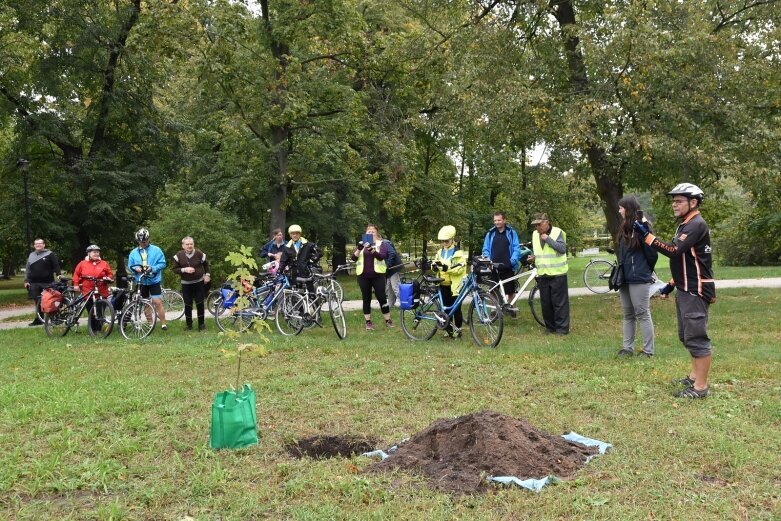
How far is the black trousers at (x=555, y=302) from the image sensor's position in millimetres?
9594

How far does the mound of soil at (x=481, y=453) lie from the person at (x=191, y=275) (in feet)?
26.0

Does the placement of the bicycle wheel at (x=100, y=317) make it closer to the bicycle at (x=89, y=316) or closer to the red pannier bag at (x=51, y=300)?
the bicycle at (x=89, y=316)

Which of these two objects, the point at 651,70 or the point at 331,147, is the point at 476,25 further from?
the point at 331,147

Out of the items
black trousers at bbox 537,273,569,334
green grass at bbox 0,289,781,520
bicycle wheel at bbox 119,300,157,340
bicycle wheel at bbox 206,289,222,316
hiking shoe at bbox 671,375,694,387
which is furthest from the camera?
bicycle wheel at bbox 206,289,222,316

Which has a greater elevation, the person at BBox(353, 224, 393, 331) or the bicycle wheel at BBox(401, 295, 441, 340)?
the person at BBox(353, 224, 393, 331)

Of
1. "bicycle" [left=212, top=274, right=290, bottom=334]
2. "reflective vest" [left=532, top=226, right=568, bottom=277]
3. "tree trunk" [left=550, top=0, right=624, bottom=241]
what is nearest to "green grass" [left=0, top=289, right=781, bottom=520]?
"reflective vest" [left=532, top=226, right=568, bottom=277]

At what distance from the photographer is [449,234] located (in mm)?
A: 9641

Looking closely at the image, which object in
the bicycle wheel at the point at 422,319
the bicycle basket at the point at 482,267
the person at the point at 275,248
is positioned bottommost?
the bicycle wheel at the point at 422,319

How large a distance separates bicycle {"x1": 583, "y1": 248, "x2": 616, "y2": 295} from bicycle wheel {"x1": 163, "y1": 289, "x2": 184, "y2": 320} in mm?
9817

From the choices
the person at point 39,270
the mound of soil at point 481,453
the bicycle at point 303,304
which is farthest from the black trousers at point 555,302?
the person at point 39,270

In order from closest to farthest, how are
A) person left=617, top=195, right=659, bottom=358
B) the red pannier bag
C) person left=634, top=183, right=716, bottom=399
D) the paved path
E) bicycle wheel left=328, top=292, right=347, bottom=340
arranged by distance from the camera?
person left=634, top=183, right=716, bottom=399 < person left=617, top=195, right=659, bottom=358 < bicycle wheel left=328, top=292, right=347, bottom=340 < the red pannier bag < the paved path

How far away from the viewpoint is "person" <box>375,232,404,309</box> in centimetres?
1117

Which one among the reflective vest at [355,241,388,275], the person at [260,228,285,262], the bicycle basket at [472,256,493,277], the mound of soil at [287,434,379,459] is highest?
the person at [260,228,285,262]

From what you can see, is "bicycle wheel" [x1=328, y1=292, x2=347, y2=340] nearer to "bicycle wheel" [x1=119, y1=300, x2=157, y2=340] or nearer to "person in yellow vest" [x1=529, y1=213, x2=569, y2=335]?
"person in yellow vest" [x1=529, y1=213, x2=569, y2=335]
